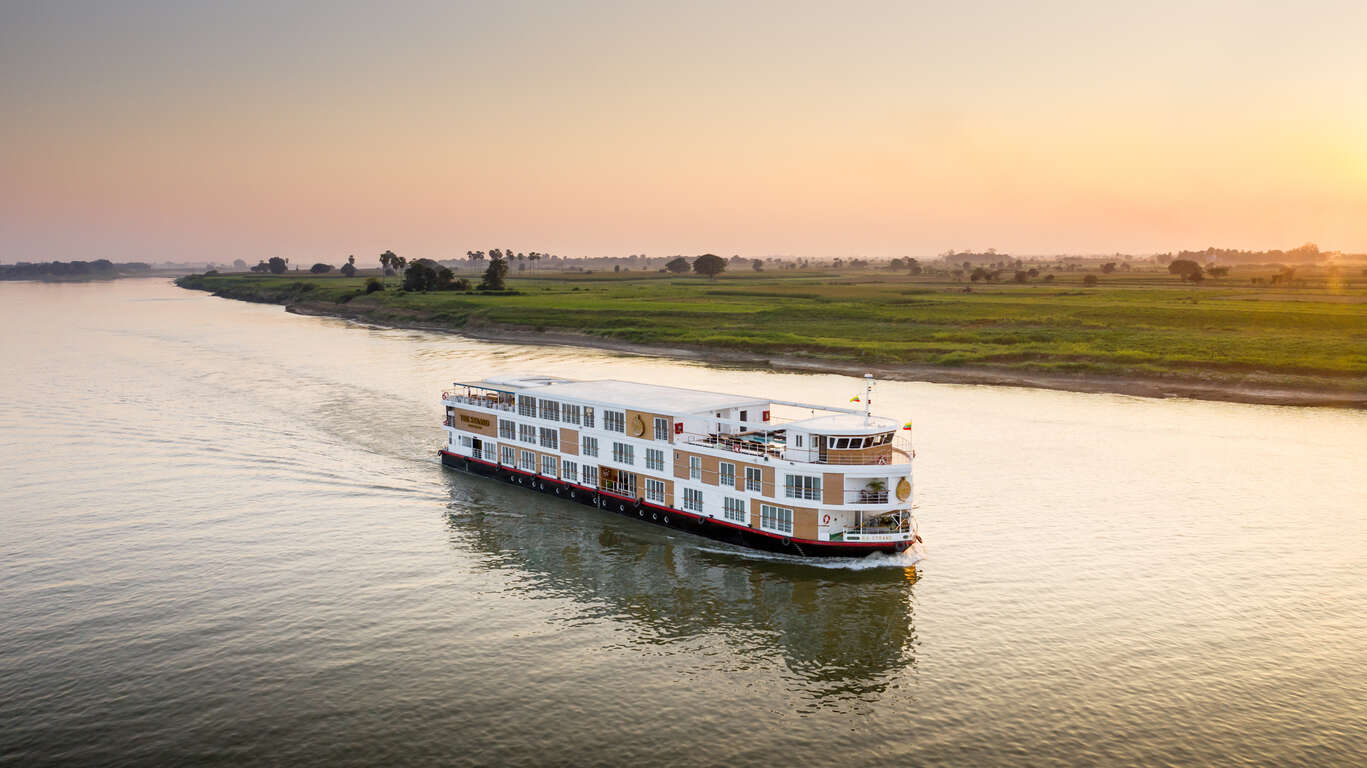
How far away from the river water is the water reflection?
188mm

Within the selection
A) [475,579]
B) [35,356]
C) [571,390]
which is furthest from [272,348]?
[475,579]

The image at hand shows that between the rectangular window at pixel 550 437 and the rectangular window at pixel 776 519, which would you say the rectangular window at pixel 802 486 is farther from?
the rectangular window at pixel 550 437

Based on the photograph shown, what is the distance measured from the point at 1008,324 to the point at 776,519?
9591cm

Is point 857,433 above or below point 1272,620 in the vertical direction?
above

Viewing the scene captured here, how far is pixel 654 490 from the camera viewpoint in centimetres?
5066

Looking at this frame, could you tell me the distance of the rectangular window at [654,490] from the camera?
50312 millimetres

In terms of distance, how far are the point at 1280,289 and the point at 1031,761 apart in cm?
19424

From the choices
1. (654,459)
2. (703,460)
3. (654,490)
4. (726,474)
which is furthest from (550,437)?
(726,474)

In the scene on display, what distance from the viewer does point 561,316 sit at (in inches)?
6142

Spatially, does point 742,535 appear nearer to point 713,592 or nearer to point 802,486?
point 802,486

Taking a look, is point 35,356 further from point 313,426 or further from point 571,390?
point 571,390

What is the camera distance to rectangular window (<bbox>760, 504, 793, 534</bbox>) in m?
44.2

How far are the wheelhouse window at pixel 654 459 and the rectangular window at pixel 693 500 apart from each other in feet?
7.12

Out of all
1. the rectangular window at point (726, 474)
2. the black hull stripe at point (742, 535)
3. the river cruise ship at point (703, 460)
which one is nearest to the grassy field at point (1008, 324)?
the river cruise ship at point (703, 460)
